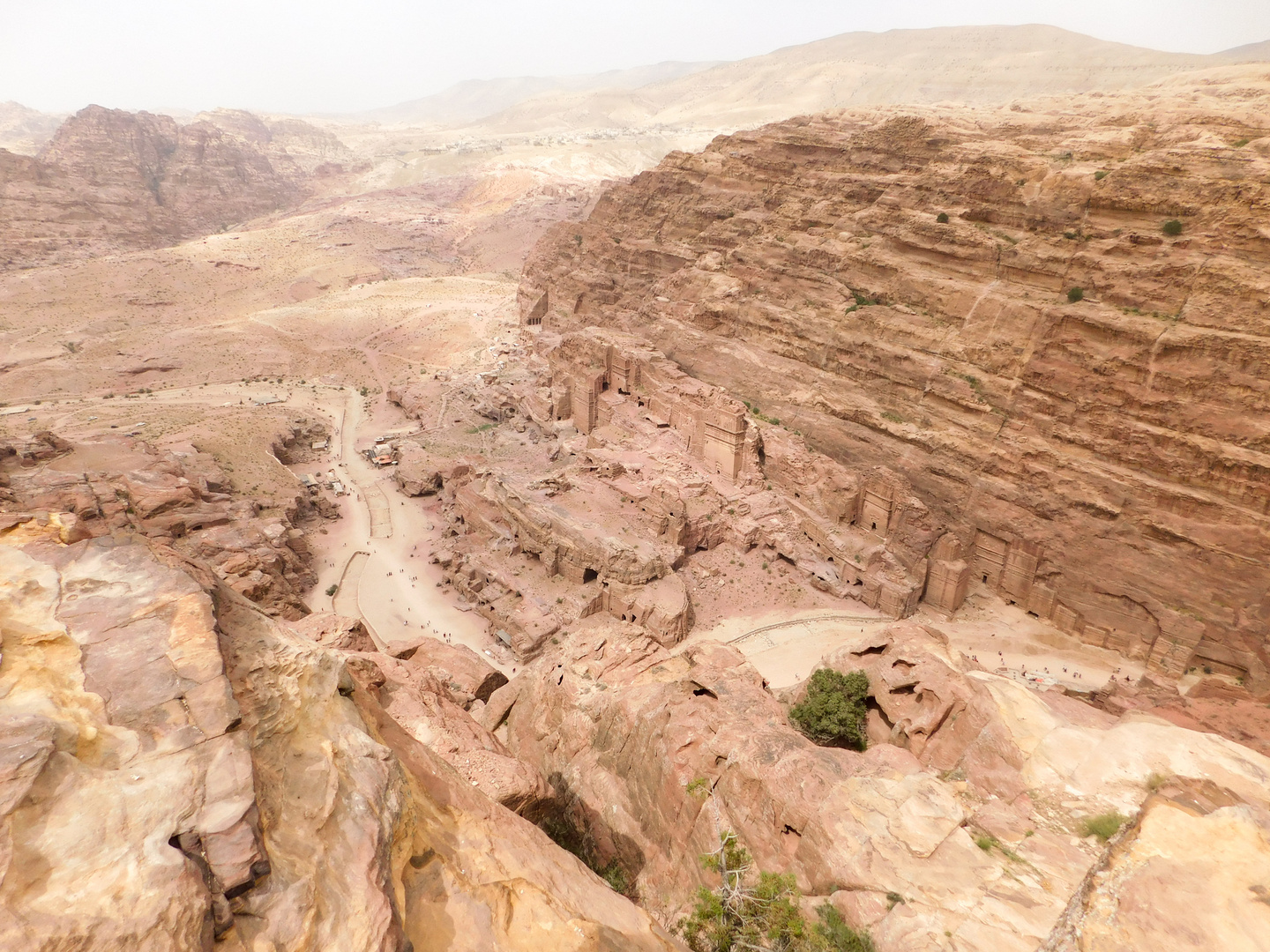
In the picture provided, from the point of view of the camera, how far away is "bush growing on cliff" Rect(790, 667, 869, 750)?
16.2 meters

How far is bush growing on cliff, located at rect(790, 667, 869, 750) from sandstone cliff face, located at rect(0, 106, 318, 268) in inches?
3726

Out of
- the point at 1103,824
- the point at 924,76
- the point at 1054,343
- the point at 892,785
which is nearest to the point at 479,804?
the point at 892,785

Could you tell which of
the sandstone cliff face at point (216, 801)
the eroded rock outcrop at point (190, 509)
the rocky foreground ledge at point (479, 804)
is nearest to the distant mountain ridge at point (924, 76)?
the rocky foreground ledge at point (479, 804)

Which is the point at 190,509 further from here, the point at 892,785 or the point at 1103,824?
the point at 1103,824

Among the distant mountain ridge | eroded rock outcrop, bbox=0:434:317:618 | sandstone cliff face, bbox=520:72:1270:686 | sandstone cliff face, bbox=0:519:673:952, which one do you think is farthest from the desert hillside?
the distant mountain ridge

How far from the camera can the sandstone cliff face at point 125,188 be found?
7681cm

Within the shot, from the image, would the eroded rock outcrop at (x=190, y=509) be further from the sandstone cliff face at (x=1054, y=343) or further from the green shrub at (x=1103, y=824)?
the green shrub at (x=1103, y=824)

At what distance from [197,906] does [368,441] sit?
143ft

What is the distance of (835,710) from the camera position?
53.9ft

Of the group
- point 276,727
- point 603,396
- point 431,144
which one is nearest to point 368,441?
point 603,396

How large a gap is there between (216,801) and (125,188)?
371 ft

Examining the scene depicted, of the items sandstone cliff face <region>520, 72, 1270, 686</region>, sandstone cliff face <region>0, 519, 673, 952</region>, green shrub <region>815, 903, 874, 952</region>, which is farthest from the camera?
sandstone cliff face <region>520, 72, 1270, 686</region>

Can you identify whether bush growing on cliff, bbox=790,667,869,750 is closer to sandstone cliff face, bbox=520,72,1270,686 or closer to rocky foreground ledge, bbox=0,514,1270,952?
rocky foreground ledge, bbox=0,514,1270,952

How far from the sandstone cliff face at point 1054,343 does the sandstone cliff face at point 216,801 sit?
79.3ft
